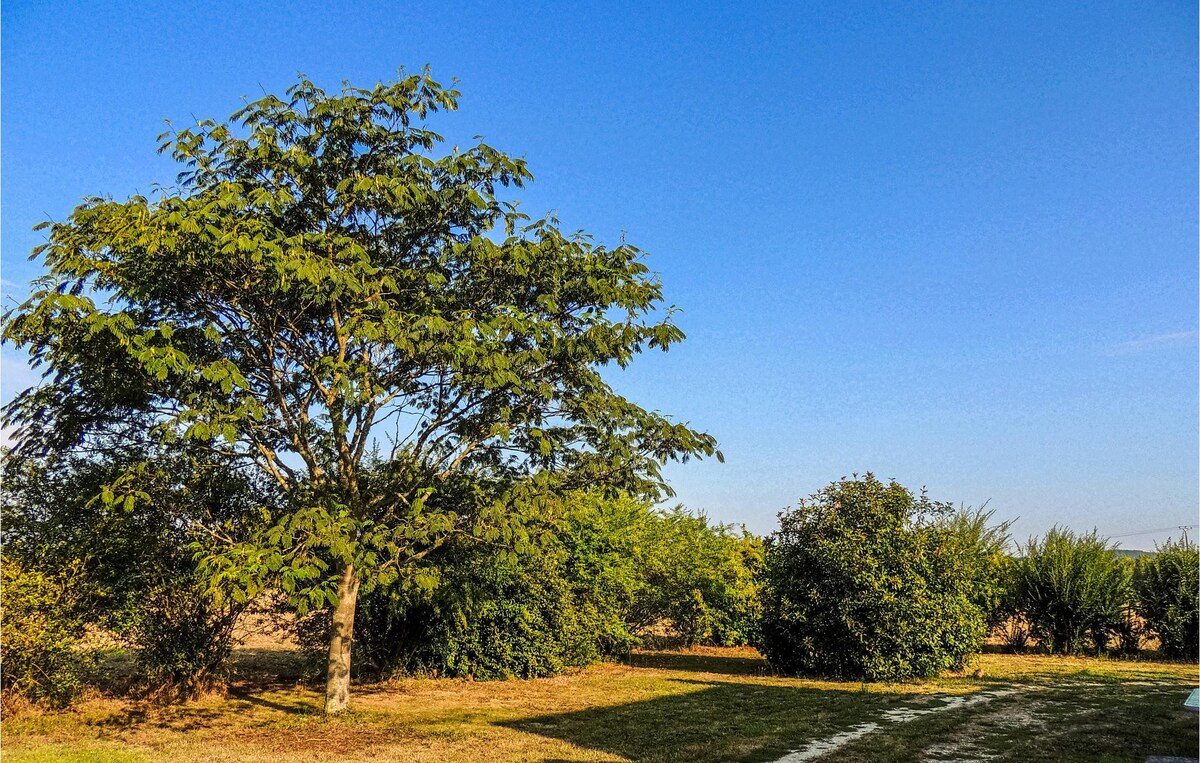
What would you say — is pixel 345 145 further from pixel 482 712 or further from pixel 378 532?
pixel 482 712

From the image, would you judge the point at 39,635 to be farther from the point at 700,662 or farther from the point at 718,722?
the point at 700,662

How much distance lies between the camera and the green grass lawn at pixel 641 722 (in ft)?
27.0

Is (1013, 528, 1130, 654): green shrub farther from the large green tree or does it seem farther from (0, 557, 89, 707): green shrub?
(0, 557, 89, 707): green shrub

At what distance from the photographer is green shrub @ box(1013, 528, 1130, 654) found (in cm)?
1805

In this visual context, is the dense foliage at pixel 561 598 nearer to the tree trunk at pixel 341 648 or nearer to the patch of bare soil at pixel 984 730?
the tree trunk at pixel 341 648

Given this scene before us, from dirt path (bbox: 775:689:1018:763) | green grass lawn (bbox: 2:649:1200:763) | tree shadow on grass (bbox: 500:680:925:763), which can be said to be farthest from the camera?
tree shadow on grass (bbox: 500:680:925:763)

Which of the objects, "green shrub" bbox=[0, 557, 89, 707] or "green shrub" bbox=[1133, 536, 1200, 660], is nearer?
"green shrub" bbox=[0, 557, 89, 707]

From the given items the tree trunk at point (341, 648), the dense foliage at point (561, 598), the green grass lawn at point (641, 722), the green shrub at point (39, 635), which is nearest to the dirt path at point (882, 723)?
the green grass lawn at point (641, 722)

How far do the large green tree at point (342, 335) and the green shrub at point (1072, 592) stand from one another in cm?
1245

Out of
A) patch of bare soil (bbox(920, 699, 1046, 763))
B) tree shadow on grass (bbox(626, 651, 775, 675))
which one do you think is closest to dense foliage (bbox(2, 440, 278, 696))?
patch of bare soil (bbox(920, 699, 1046, 763))

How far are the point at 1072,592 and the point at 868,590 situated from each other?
7.70m

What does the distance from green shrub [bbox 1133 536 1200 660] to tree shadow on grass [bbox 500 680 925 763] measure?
9.67m

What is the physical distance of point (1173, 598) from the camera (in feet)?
57.9

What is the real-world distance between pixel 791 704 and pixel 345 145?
9912 millimetres
